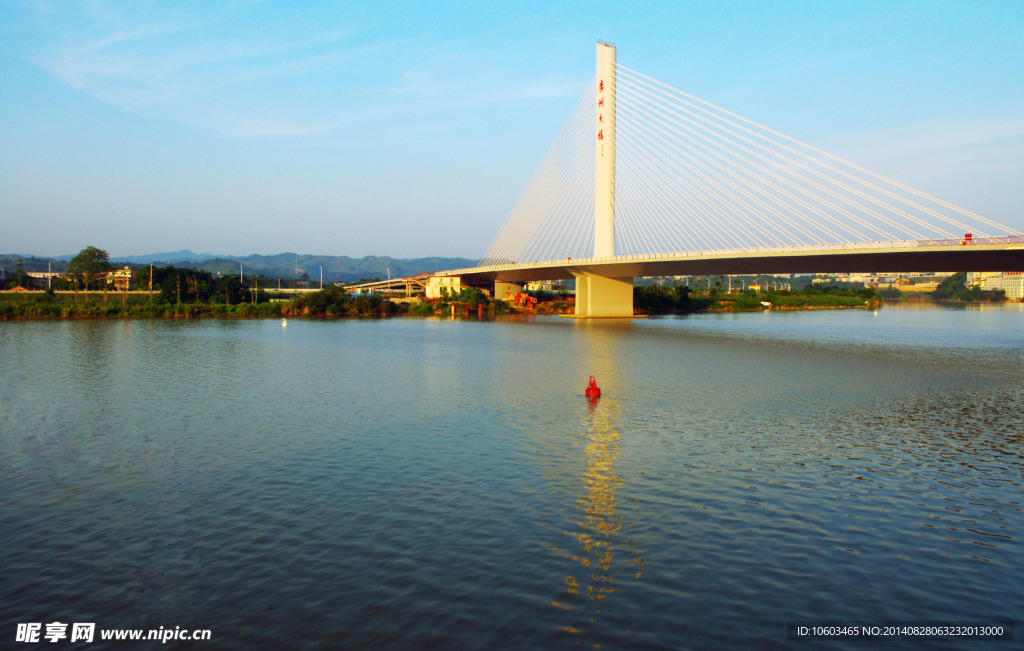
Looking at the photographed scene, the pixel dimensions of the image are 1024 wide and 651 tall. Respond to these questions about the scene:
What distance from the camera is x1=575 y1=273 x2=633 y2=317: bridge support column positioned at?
65500 millimetres

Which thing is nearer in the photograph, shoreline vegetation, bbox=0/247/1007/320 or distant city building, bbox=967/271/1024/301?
shoreline vegetation, bbox=0/247/1007/320

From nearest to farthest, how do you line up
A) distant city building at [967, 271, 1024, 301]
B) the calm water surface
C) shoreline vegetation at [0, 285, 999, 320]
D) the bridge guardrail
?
Result: the calm water surface < the bridge guardrail < shoreline vegetation at [0, 285, 999, 320] < distant city building at [967, 271, 1024, 301]

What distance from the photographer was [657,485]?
1049 cm

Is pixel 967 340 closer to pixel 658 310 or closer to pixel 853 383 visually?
pixel 853 383

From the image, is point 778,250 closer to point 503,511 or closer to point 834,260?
point 834,260

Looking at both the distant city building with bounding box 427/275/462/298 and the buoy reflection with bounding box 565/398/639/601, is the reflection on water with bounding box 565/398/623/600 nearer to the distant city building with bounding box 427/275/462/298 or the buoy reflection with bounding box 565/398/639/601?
the buoy reflection with bounding box 565/398/639/601

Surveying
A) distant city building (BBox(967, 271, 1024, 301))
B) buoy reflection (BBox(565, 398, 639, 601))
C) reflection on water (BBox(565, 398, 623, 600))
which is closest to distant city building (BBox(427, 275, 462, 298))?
reflection on water (BBox(565, 398, 623, 600))

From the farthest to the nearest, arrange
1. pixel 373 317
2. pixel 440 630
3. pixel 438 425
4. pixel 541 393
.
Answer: pixel 373 317 → pixel 541 393 → pixel 438 425 → pixel 440 630

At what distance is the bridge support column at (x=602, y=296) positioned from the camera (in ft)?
215

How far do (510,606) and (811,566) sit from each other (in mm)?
3466

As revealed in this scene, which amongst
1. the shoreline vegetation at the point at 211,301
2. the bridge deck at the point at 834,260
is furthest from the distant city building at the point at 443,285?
the bridge deck at the point at 834,260

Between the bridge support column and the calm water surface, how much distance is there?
44669mm

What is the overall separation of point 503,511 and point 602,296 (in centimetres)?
5776

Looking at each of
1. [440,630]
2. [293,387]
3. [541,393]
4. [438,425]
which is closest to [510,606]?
[440,630]
